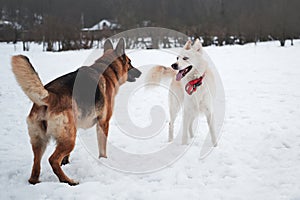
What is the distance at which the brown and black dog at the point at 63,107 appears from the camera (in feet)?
8.02

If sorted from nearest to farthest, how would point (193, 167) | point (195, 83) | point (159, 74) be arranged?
1. point (193, 167)
2. point (195, 83)
3. point (159, 74)

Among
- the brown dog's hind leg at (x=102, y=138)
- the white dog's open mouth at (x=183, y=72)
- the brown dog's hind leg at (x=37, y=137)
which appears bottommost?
the brown dog's hind leg at (x=102, y=138)

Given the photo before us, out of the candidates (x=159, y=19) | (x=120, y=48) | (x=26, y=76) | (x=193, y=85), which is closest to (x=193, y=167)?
(x=193, y=85)

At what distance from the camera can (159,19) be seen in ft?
116

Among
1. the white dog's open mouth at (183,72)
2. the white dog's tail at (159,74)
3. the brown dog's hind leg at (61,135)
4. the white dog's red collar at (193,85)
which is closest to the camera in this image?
the brown dog's hind leg at (61,135)

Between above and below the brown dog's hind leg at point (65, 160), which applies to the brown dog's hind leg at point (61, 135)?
above

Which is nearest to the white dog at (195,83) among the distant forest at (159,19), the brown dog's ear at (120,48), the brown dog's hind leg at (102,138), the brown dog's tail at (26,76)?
the brown dog's ear at (120,48)

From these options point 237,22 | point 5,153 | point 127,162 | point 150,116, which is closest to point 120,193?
point 127,162

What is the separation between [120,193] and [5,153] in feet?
6.36

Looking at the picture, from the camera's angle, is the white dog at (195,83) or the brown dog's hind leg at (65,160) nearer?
the brown dog's hind leg at (65,160)

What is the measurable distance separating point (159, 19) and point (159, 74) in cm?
3248

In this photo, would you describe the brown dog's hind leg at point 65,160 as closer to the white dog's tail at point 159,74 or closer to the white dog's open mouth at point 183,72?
the white dog's open mouth at point 183,72

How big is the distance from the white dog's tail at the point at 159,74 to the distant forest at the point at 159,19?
59.6 ft

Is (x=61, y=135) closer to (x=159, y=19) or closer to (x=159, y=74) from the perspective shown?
(x=159, y=74)
